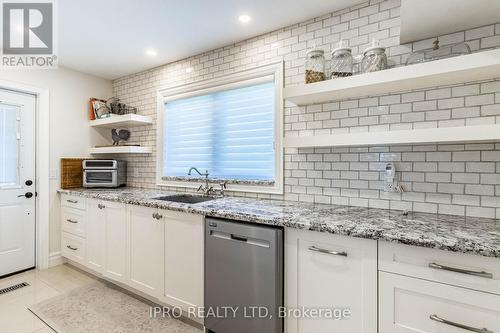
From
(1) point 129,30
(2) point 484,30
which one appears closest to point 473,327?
(2) point 484,30

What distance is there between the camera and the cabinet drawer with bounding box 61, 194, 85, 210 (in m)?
2.89

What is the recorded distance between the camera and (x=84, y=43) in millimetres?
2627

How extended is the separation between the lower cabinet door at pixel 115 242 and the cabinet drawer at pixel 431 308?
2201 millimetres

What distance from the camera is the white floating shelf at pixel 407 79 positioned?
1334 millimetres

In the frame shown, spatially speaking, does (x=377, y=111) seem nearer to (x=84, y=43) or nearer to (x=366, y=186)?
(x=366, y=186)

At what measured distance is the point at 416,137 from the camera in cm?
148

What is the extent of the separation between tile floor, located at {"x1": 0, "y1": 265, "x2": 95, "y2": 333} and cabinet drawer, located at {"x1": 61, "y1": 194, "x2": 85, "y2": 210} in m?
0.79

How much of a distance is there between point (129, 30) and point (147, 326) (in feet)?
8.53

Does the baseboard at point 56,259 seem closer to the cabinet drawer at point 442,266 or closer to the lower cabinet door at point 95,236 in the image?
the lower cabinet door at point 95,236

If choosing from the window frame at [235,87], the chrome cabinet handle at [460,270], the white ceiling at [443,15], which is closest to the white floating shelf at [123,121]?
the window frame at [235,87]

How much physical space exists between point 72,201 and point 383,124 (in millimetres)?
3397

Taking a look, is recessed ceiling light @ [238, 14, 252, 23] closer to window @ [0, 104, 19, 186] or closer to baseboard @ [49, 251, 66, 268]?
window @ [0, 104, 19, 186]

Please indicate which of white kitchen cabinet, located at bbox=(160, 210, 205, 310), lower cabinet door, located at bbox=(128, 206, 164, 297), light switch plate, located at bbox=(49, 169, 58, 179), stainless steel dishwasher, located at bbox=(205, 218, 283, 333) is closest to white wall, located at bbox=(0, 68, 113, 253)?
light switch plate, located at bbox=(49, 169, 58, 179)

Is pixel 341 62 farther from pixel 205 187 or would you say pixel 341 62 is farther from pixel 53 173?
pixel 53 173
